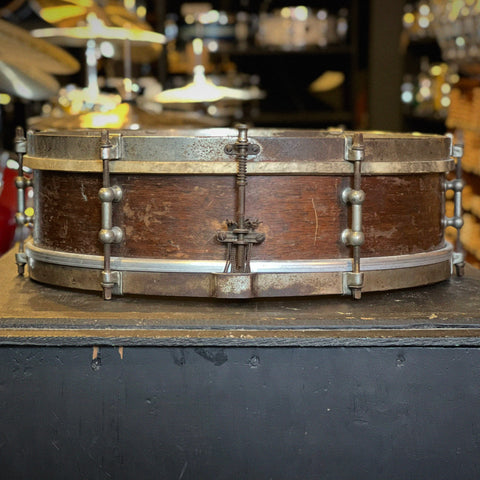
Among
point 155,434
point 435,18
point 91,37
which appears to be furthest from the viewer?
point 435,18

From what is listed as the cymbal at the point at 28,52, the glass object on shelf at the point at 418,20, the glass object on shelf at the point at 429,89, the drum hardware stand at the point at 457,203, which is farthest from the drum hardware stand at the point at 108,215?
the glass object on shelf at the point at 418,20

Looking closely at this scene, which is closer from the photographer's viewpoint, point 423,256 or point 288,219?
point 288,219

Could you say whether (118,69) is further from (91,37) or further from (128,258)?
(128,258)

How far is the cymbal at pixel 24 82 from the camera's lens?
2.29 meters

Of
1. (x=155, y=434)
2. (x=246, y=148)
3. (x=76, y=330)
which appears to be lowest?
(x=155, y=434)

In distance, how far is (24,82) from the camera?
2.37 m

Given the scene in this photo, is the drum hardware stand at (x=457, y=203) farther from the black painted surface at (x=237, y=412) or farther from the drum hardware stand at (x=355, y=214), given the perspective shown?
the black painted surface at (x=237, y=412)

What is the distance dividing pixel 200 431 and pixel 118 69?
5193mm

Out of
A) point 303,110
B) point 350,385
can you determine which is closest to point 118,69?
point 303,110

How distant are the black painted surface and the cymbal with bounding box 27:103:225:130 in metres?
1.73

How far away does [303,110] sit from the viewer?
6.55 meters

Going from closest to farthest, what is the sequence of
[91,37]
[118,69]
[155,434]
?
[155,434] < [91,37] < [118,69]

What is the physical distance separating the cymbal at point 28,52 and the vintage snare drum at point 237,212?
0.91 meters

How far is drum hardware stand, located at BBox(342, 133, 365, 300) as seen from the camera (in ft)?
4.73
